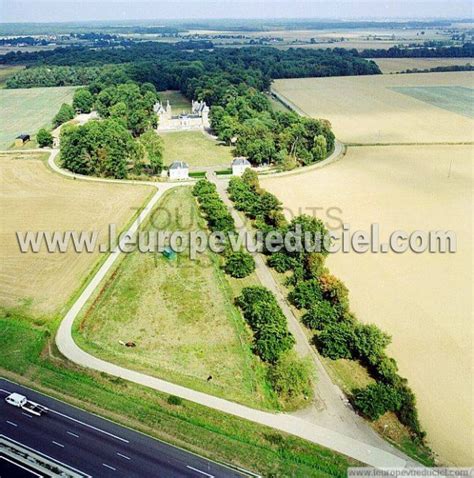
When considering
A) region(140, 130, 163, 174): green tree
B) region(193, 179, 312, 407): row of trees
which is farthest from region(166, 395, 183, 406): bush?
region(140, 130, 163, 174): green tree

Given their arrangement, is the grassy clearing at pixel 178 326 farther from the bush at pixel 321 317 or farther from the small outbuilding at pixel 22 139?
the small outbuilding at pixel 22 139

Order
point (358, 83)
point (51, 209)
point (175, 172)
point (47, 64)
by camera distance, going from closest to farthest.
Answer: point (51, 209) < point (175, 172) < point (358, 83) < point (47, 64)

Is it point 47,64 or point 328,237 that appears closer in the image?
point 328,237


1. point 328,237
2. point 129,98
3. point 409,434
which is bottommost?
point 409,434

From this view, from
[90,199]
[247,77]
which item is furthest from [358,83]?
[90,199]

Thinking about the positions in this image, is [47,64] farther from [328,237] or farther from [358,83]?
[328,237]

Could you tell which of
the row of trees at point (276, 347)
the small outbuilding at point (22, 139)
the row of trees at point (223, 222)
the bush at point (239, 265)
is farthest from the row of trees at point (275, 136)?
the row of trees at point (276, 347)

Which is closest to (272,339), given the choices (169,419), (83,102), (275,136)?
(169,419)

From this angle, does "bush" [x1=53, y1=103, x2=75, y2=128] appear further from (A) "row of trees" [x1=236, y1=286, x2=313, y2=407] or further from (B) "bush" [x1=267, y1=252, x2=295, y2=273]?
(A) "row of trees" [x1=236, y1=286, x2=313, y2=407]
